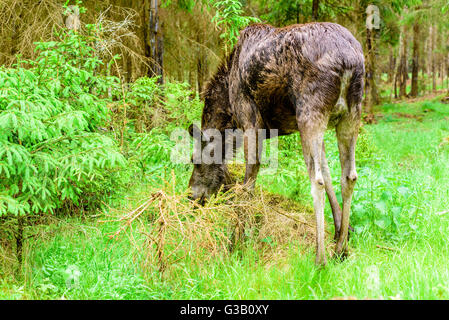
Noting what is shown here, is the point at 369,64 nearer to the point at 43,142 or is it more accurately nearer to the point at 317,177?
the point at 317,177

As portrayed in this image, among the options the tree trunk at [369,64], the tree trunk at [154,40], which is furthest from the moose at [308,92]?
the tree trunk at [369,64]

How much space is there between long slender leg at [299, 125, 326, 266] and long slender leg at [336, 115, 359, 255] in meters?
0.46

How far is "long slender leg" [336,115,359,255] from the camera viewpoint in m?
3.86

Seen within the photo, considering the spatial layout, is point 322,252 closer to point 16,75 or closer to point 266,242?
point 266,242

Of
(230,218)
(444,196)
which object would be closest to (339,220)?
(230,218)

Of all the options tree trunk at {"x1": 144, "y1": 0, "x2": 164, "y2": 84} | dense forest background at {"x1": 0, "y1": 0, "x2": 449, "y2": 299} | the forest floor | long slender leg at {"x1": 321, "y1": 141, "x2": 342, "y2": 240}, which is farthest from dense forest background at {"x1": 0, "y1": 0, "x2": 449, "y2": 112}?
the forest floor

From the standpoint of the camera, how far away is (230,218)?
3.95 metres

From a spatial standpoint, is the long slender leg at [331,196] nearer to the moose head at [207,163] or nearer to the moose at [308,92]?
the moose at [308,92]

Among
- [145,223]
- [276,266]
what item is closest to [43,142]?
[145,223]

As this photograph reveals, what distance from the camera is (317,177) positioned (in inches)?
138

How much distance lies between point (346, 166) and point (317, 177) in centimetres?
56

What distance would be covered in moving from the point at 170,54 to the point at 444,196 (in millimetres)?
7863

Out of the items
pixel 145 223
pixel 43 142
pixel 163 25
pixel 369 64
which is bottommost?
pixel 145 223

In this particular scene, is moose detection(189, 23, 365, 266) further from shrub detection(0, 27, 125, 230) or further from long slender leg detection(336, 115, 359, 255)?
shrub detection(0, 27, 125, 230)
